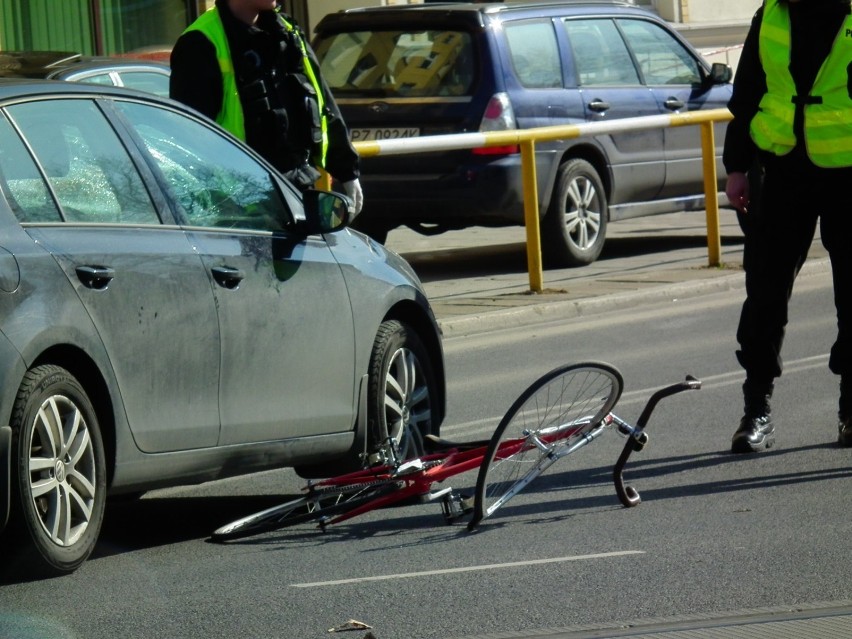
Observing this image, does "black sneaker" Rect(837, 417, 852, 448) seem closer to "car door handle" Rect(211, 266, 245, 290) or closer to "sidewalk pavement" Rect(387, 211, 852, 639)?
"car door handle" Rect(211, 266, 245, 290)

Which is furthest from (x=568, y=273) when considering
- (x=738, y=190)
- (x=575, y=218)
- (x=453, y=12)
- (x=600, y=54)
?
(x=738, y=190)

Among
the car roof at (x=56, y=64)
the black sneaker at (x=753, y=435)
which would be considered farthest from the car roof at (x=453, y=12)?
the black sneaker at (x=753, y=435)

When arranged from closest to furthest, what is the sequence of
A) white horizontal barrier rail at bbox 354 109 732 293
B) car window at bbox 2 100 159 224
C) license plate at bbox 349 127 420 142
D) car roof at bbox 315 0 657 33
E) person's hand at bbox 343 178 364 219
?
car window at bbox 2 100 159 224, person's hand at bbox 343 178 364 219, white horizontal barrier rail at bbox 354 109 732 293, license plate at bbox 349 127 420 142, car roof at bbox 315 0 657 33

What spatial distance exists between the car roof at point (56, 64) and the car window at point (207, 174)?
15.2 ft

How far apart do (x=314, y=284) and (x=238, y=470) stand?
0.72 metres

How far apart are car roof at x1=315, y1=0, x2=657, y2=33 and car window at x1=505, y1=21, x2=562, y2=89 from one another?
0.11 m

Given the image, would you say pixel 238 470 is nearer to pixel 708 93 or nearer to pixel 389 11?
pixel 389 11

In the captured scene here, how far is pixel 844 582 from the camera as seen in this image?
16.4 ft

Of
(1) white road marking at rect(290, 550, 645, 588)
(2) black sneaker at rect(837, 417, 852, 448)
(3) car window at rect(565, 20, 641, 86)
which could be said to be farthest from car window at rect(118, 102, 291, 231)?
(3) car window at rect(565, 20, 641, 86)

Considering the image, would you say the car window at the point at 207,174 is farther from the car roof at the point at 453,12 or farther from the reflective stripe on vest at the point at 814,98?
the car roof at the point at 453,12

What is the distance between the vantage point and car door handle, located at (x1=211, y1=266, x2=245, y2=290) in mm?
5738

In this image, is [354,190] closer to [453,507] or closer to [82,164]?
[453,507]

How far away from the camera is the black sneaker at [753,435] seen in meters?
7.05

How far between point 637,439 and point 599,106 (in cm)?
796
